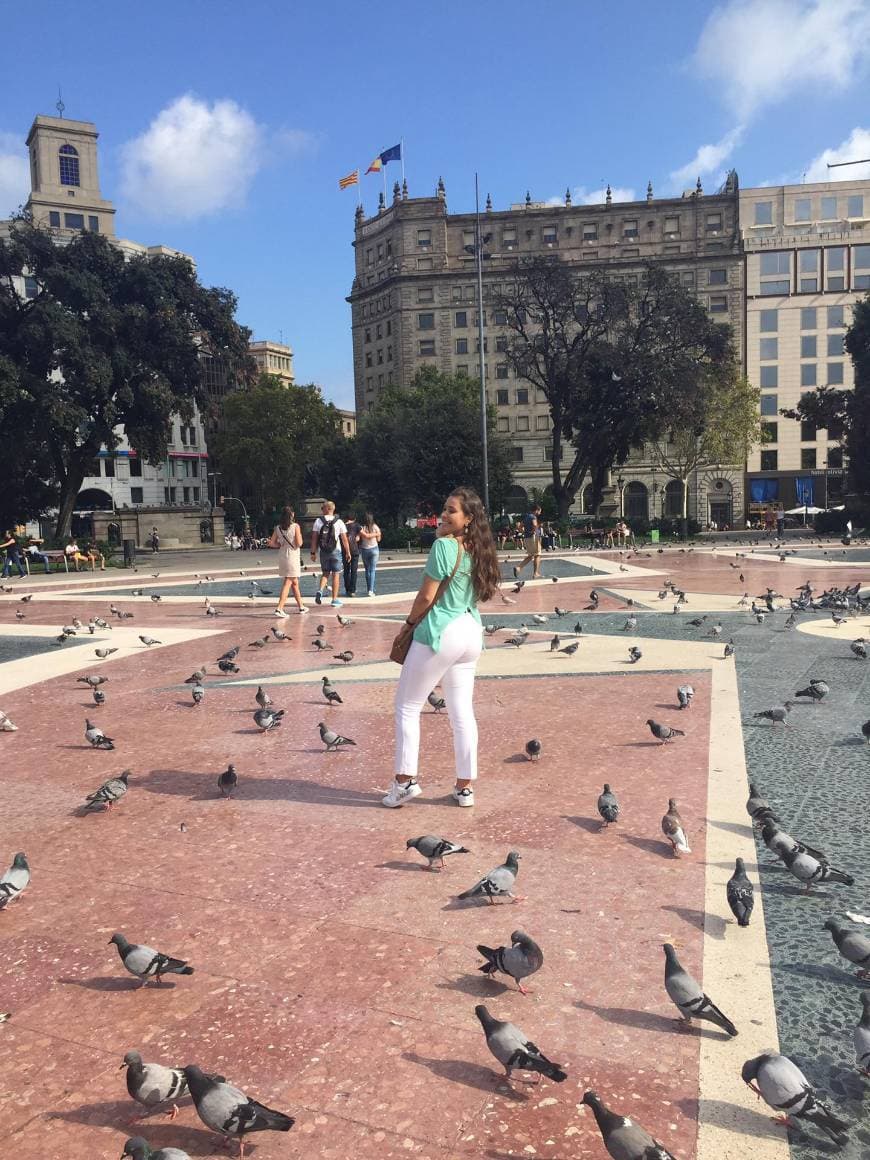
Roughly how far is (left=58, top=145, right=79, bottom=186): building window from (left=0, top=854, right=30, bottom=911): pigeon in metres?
92.9

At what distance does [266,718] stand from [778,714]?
4.16 meters

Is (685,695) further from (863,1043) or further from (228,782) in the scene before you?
(863,1043)

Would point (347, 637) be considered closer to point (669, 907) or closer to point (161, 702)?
point (161, 702)

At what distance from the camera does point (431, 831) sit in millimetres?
5141

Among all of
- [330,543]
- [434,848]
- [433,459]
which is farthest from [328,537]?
[433,459]

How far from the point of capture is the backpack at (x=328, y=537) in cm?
1656

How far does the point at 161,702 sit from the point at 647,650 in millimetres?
5752

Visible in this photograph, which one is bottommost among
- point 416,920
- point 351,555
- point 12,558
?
point 416,920

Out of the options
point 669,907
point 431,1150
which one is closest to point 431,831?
point 669,907

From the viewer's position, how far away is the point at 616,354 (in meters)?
43.6

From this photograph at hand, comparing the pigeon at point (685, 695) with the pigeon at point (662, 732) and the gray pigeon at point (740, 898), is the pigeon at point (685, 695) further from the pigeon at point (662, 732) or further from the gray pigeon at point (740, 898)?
the gray pigeon at point (740, 898)

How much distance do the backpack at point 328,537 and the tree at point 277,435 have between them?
183 ft

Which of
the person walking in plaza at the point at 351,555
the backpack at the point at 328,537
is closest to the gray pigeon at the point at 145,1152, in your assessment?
the backpack at the point at 328,537

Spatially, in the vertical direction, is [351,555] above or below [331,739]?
above
